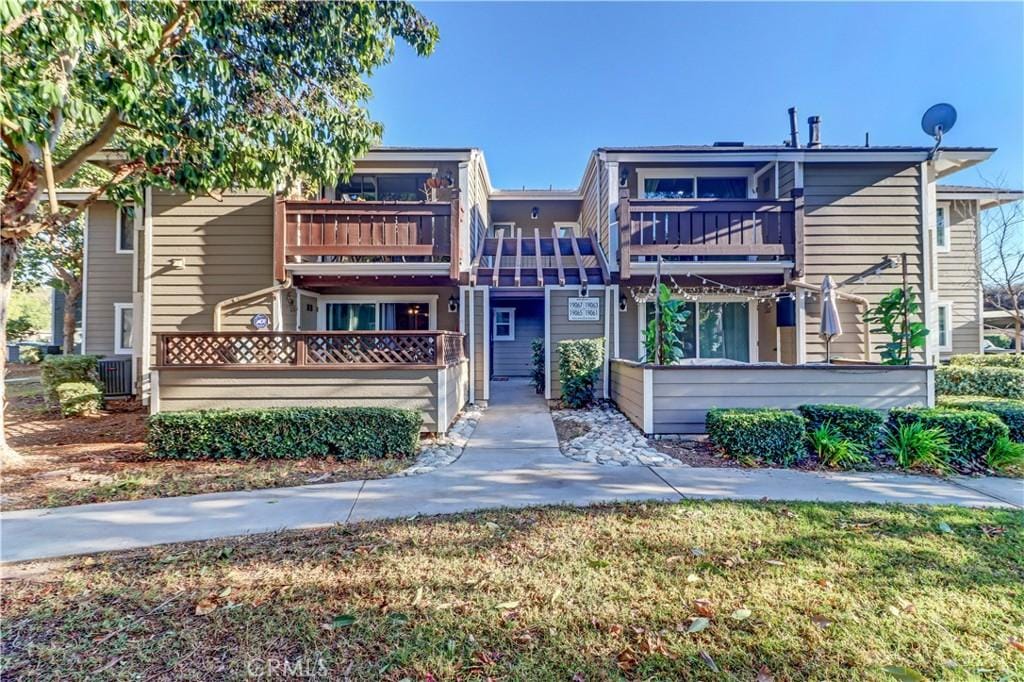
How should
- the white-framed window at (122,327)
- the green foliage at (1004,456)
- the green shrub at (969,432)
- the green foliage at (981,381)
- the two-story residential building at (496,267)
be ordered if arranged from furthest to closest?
the white-framed window at (122,327) → the green foliage at (981,381) → the two-story residential building at (496,267) → the green shrub at (969,432) → the green foliage at (1004,456)

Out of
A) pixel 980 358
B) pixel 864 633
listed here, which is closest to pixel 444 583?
pixel 864 633

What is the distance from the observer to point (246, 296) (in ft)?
30.2

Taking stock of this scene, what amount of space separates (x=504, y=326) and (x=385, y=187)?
6257 millimetres

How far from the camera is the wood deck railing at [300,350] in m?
6.64

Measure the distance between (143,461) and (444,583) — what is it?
17.4ft

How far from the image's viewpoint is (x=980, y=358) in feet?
38.5

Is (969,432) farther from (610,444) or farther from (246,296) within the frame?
(246,296)

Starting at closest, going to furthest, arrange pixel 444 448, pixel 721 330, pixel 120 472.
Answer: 1. pixel 120 472
2. pixel 444 448
3. pixel 721 330

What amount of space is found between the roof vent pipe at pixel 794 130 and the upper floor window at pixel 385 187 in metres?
9.04

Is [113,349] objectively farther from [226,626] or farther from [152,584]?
[226,626]

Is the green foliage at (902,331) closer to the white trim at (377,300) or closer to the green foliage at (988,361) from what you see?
the green foliage at (988,361)

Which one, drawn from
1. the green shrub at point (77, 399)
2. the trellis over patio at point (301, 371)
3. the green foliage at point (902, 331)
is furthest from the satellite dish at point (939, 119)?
the green shrub at point (77, 399)

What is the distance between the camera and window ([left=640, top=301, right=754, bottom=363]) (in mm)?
10469

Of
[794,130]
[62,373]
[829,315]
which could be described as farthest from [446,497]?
[794,130]
